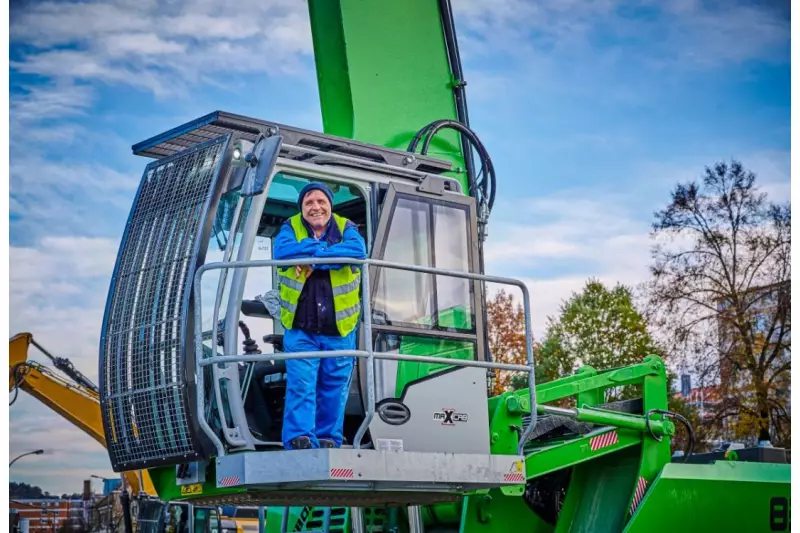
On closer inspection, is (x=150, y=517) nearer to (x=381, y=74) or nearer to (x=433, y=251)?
(x=381, y=74)

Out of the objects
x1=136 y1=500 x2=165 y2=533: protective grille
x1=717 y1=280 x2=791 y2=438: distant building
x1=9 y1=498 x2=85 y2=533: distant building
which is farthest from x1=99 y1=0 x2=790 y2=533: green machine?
x1=717 y1=280 x2=791 y2=438: distant building

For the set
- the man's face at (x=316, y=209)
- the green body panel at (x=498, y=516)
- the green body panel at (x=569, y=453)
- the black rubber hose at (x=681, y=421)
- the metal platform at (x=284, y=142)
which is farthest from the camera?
the black rubber hose at (x=681, y=421)

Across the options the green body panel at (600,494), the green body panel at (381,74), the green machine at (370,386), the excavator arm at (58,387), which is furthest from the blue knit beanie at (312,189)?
the excavator arm at (58,387)

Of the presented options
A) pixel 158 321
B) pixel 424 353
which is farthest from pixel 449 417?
pixel 158 321

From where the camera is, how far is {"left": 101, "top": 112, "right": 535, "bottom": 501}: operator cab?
5.95m

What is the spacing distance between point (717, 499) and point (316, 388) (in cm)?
300

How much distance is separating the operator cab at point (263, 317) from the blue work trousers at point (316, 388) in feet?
0.61

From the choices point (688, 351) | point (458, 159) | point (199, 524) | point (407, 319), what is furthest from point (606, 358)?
point (407, 319)

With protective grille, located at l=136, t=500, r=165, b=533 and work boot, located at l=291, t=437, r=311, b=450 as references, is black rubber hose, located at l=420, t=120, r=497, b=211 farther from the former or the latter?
protective grille, located at l=136, t=500, r=165, b=533

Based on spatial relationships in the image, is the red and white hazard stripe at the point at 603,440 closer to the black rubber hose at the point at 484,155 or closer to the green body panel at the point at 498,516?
the green body panel at the point at 498,516

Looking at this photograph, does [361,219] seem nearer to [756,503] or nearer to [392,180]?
[392,180]

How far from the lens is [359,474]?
5547 mm

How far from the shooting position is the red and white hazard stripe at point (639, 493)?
23.7 feet

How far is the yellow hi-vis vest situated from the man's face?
278 mm
